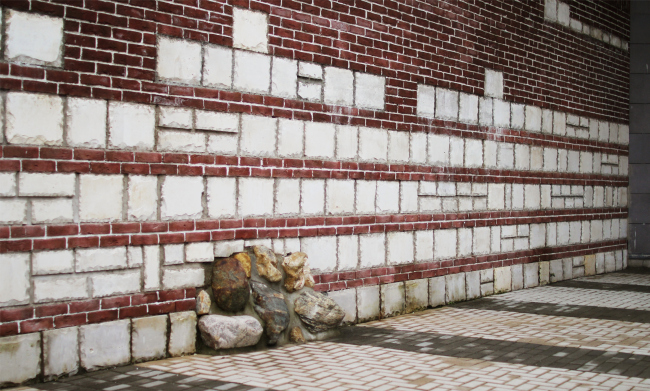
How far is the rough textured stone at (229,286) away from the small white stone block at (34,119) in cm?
172

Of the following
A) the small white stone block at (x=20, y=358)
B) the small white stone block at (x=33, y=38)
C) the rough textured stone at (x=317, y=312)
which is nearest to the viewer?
the small white stone block at (x=20, y=358)

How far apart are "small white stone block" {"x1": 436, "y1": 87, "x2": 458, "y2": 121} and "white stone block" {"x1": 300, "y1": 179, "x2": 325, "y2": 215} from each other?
2296 mm

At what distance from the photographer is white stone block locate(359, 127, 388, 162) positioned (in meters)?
7.38

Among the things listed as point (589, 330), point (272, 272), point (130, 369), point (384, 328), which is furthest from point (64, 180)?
point (589, 330)

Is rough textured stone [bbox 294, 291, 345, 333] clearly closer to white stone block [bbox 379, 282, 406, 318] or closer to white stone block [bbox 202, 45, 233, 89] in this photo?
white stone block [bbox 379, 282, 406, 318]

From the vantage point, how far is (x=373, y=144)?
24.7ft

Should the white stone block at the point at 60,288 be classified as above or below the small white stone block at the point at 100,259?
below

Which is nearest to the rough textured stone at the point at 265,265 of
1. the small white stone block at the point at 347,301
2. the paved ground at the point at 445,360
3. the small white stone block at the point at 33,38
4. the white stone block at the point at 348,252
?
the paved ground at the point at 445,360

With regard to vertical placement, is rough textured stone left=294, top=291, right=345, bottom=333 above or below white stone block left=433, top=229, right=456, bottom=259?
below

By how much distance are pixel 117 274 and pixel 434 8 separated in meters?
5.24

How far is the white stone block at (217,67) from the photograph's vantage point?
588cm

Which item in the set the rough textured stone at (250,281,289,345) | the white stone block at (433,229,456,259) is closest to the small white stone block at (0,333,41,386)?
the rough textured stone at (250,281,289,345)

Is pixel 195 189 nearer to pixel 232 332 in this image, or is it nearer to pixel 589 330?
pixel 232 332

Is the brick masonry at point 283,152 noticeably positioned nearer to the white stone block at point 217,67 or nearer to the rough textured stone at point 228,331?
the white stone block at point 217,67
